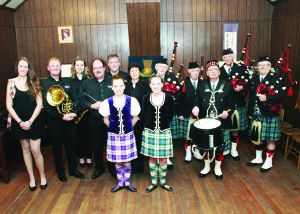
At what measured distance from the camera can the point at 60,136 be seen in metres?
3.14

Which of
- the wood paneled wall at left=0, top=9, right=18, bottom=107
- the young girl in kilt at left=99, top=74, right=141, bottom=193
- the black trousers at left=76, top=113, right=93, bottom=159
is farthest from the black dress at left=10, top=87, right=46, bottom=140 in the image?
the wood paneled wall at left=0, top=9, right=18, bottom=107

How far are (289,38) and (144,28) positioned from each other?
2724 mm

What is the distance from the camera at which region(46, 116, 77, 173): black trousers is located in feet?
10.1

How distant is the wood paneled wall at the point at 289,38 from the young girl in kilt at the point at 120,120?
3.23 metres

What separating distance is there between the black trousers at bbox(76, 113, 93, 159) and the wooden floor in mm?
239

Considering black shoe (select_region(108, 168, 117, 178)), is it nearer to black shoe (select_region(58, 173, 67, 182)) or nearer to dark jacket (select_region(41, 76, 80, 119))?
black shoe (select_region(58, 173, 67, 182))

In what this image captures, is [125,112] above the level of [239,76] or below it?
below

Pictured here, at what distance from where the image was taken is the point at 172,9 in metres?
5.39

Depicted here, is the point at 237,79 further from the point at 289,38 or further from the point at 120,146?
the point at 120,146

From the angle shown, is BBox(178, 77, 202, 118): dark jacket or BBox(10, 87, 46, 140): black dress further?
BBox(178, 77, 202, 118): dark jacket

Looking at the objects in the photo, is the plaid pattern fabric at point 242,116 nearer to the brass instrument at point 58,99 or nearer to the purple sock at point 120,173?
the purple sock at point 120,173

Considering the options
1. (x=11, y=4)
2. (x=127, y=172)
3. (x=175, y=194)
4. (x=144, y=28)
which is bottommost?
(x=175, y=194)

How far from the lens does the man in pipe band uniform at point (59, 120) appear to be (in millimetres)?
2996

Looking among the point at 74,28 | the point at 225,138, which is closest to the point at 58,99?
the point at 225,138
